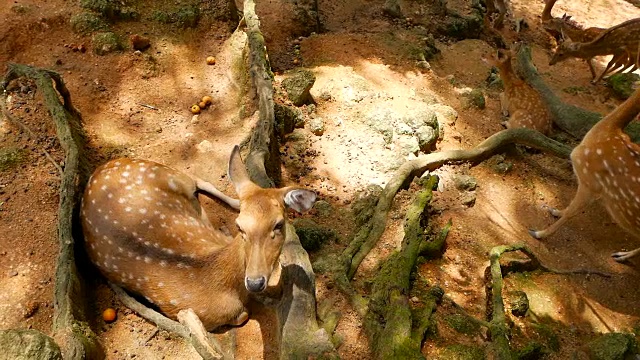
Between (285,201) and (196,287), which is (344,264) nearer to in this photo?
(285,201)

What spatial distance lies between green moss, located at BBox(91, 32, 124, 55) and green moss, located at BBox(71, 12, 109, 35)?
145 millimetres

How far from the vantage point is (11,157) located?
509 centimetres

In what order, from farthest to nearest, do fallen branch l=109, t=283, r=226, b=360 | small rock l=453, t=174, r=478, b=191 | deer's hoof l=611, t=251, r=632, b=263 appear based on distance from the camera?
1. small rock l=453, t=174, r=478, b=191
2. deer's hoof l=611, t=251, r=632, b=263
3. fallen branch l=109, t=283, r=226, b=360

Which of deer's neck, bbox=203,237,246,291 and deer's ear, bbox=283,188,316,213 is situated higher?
deer's ear, bbox=283,188,316,213

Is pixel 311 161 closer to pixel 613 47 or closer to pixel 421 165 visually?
pixel 421 165

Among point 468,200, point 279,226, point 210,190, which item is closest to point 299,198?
point 279,226

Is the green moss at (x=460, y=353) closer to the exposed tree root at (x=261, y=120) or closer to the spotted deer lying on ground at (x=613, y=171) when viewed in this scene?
the exposed tree root at (x=261, y=120)

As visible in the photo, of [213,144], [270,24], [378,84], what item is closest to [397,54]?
[378,84]

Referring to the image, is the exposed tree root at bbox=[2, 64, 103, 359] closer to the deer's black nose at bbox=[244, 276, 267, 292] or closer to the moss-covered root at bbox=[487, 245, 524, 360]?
the deer's black nose at bbox=[244, 276, 267, 292]

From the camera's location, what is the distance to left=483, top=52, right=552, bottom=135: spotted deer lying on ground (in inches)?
302

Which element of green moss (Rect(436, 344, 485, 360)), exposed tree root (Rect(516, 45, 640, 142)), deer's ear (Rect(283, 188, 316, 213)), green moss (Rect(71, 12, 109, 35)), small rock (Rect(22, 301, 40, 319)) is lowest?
exposed tree root (Rect(516, 45, 640, 142))

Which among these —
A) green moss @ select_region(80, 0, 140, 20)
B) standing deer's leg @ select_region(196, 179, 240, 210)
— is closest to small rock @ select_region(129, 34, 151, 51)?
green moss @ select_region(80, 0, 140, 20)

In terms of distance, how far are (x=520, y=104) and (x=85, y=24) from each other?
6864mm

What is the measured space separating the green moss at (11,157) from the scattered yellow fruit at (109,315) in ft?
6.36
